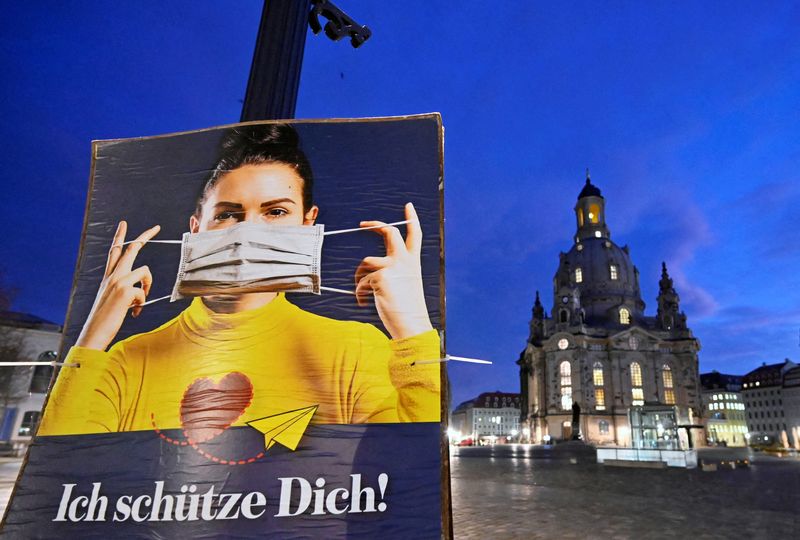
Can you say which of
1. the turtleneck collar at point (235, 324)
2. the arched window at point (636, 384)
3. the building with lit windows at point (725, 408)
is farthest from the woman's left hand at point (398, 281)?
the building with lit windows at point (725, 408)

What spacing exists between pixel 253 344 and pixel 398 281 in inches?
52.5

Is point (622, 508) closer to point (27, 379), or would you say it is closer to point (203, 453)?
point (203, 453)

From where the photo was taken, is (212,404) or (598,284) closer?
(212,404)

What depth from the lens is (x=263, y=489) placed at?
141 inches

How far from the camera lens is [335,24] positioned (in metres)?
6.45

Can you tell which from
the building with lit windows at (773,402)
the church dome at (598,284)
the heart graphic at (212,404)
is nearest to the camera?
the heart graphic at (212,404)

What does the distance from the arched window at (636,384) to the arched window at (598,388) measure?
4808 millimetres

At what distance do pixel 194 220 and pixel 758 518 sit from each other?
13.4 meters

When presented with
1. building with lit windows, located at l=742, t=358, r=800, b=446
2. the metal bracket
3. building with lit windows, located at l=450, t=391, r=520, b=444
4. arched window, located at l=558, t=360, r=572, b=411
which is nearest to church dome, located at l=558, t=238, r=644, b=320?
arched window, located at l=558, t=360, r=572, b=411

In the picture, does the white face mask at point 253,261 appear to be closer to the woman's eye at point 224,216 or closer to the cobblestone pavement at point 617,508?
the woman's eye at point 224,216

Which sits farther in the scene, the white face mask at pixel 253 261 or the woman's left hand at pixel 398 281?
the white face mask at pixel 253 261

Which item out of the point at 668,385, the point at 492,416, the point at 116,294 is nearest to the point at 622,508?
the point at 116,294

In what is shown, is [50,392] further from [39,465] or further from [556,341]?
[556,341]

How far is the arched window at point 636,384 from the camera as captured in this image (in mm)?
77812
